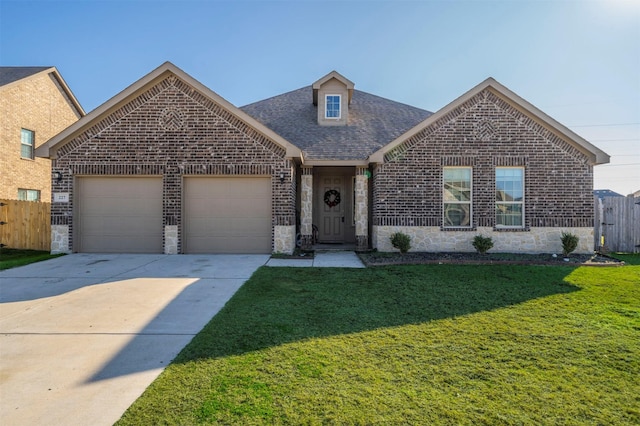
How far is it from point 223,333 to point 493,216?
9.63 meters

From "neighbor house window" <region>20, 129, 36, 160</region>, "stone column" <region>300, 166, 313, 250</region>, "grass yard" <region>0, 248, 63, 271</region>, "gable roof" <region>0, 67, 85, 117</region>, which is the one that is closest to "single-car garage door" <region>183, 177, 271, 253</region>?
"stone column" <region>300, 166, 313, 250</region>

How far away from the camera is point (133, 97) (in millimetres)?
10922

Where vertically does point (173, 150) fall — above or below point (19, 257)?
above

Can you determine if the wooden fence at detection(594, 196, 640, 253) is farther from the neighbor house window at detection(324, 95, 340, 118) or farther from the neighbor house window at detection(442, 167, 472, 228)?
the neighbor house window at detection(324, 95, 340, 118)

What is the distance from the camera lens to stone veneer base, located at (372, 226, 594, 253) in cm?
1091

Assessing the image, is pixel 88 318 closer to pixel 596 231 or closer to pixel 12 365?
pixel 12 365

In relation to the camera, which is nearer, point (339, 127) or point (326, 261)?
point (326, 261)

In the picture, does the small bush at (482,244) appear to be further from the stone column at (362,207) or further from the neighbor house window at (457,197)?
the stone column at (362,207)

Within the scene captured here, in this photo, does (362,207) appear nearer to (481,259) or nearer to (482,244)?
(482,244)

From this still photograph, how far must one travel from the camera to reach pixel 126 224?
11.0 m

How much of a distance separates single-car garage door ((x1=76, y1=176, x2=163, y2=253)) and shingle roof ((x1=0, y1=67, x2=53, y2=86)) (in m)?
9.55

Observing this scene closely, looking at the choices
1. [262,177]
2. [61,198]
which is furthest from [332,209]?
[61,198]

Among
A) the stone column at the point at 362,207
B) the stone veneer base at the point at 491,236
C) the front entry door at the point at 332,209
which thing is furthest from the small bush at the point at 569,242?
the front entry door at the point at 332,209

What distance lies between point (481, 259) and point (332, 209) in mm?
5956
